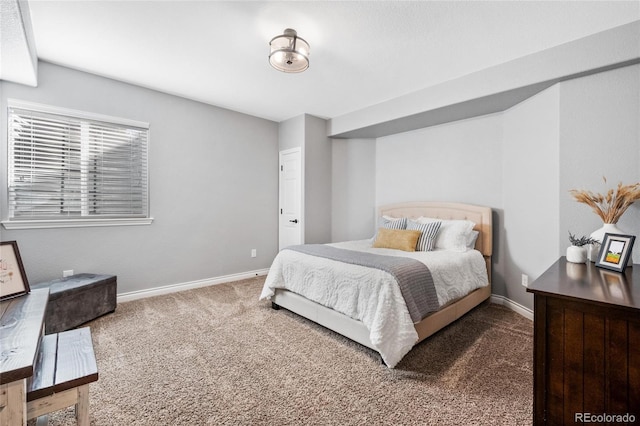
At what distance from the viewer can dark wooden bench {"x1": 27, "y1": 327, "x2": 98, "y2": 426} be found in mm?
1123

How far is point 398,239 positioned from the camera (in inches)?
130

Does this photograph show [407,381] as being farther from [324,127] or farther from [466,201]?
[324,127]

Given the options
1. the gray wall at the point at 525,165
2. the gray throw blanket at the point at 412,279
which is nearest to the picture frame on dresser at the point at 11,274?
the gray throw blanket at the point at 412,279

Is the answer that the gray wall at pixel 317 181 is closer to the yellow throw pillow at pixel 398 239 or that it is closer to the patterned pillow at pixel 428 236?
the yellow throw pillow at pixel 398 239

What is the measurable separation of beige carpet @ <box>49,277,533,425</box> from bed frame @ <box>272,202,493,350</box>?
12cm

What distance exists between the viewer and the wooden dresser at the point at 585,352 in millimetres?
1110

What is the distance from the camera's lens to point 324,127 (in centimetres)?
459

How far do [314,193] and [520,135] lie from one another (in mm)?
2701

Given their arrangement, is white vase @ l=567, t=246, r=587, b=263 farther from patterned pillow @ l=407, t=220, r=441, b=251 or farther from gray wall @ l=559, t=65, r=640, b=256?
patterned pillow @ l=407, t=220, r=441, b=251

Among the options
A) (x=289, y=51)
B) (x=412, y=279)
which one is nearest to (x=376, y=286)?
(x=412, y=279)

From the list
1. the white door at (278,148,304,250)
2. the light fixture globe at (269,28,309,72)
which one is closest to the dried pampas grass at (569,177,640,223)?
the light fixture globe at (269,28,309,72)

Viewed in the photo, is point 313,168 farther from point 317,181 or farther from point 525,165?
point 525,165

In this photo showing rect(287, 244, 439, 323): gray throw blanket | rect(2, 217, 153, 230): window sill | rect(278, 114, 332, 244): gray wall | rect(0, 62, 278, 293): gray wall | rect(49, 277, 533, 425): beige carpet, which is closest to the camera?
rect(49, 277, 533, 425): beige carpet

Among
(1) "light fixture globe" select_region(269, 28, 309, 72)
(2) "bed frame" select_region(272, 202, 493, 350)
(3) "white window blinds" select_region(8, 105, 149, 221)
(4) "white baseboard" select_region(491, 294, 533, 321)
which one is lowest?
(4) "white baseboard" select_region(491, 294, 533, 321)
